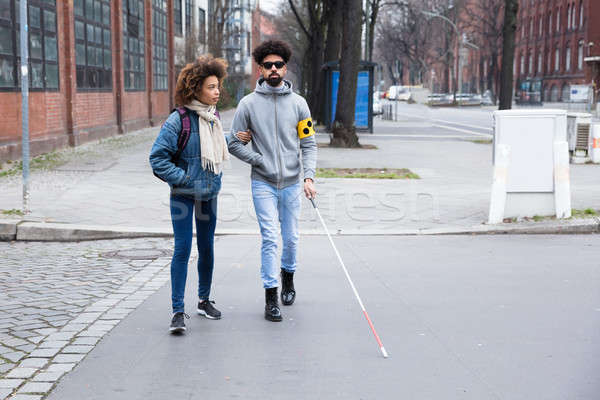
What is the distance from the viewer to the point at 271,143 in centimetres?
557

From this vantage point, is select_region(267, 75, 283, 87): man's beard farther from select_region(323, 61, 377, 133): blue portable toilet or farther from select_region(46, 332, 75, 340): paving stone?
select_region(323, 61, 377, 133): blue portable toilet

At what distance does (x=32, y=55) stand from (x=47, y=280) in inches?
494

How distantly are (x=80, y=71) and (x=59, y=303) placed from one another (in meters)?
17.0

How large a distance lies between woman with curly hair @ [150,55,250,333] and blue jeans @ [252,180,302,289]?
1.30 ft

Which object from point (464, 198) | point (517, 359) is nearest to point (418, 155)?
point (464, 198)

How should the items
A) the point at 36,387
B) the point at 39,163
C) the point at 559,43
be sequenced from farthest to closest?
1. the point at 559,43
2. the point at 39,163
3. the point at 36,387

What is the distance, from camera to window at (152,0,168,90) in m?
32.8

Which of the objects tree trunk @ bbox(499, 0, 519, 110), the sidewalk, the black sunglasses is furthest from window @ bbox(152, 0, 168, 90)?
the black sunglasses

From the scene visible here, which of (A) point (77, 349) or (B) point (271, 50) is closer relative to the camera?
(A) point (77, 349)

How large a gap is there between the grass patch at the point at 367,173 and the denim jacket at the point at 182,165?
8.49 m

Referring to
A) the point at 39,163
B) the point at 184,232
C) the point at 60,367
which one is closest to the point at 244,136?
the point at 184,232

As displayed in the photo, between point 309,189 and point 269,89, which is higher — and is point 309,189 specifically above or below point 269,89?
below

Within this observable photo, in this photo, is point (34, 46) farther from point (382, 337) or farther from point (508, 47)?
point (382, 337)

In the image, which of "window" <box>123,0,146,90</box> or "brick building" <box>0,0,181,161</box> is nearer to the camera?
"brick building" <box>0,0,181,161</box>
